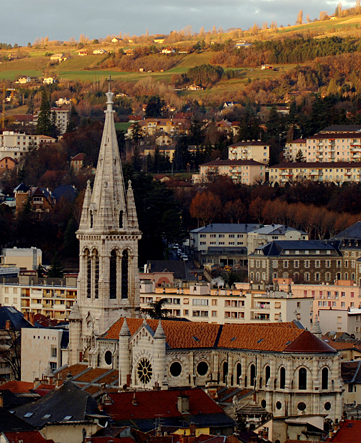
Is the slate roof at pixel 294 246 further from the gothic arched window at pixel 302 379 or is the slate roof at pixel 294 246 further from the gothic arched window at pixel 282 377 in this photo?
the gothic arched window at pixel 302 379

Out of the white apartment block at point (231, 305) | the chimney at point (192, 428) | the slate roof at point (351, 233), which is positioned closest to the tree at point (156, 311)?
the white apartment block at point (231, 305)

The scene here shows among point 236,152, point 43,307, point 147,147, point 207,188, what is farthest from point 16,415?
point 147,147

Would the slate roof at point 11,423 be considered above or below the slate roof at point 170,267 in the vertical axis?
above

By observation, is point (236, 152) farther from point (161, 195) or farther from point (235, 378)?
point (235, 378)

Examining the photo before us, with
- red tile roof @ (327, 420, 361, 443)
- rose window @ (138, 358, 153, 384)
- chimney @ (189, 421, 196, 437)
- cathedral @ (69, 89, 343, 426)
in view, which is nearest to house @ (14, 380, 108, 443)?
chimney @ (189, 421, 196, 437)

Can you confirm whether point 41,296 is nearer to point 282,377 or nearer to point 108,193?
point 108,193
